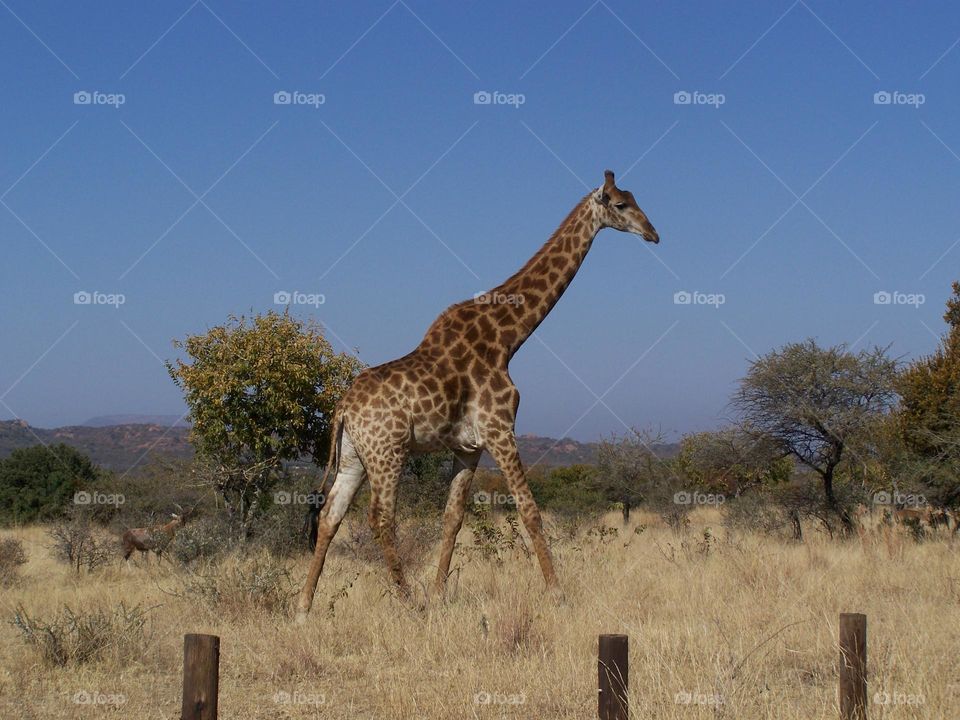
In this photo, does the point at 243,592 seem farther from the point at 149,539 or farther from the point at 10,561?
the point at 10,561

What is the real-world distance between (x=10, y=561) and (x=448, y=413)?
8.24 meters

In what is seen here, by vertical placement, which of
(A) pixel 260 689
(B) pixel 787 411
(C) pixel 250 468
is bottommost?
(A) pixel 260 689

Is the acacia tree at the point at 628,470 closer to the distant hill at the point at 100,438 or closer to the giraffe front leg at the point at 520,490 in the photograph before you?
the giraffe front leg at the point at 520,490

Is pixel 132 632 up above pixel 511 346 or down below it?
below

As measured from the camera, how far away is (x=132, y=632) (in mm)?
8477

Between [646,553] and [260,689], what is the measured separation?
8700 mm

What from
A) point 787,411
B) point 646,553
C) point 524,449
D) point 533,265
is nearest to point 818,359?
point 787,411

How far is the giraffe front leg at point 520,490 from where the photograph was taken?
1042 centimetres

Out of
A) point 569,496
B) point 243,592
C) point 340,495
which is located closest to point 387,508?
point 340,495

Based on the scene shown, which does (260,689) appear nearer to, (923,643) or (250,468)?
(923,643)

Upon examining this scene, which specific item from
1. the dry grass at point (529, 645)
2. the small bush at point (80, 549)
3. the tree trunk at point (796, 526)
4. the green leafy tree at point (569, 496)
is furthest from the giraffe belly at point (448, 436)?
the green leafy tree at point (569, 496)

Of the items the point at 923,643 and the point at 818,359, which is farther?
the point at 818,359

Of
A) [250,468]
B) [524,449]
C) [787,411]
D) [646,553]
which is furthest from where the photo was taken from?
[524,449]

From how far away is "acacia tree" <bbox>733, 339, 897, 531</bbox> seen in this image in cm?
1816
